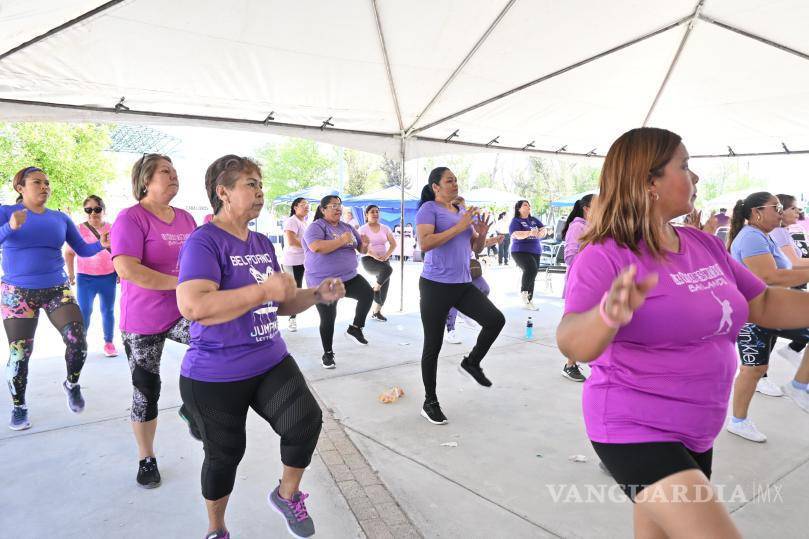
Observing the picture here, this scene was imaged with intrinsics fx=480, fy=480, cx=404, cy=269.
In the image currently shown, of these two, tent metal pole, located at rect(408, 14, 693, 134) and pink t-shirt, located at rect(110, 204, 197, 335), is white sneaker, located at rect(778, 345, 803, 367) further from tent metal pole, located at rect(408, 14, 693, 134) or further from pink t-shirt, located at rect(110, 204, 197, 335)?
pink t-shirt, located at rect(110, 204, 197, 335)

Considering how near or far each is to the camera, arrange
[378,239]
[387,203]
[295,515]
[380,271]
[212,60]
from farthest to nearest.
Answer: [387,203], [378,239], [380,271], [212,60], [295,515]

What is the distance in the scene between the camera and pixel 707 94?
6797 millimetres

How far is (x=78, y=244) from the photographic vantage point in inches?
156

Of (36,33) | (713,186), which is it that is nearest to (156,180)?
(36,33)

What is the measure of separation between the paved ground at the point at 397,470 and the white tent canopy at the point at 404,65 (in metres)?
2.97

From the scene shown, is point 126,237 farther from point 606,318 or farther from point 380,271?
point 380,271

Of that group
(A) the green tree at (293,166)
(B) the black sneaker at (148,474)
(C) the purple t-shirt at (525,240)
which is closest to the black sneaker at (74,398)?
(B) the black sneaker at (148,474)

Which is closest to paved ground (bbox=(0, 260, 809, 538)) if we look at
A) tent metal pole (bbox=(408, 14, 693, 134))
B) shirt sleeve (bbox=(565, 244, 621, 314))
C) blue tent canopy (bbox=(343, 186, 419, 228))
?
shirt sleeve (bbox=(565, 244, 621, 314))

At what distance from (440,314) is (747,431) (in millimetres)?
2367

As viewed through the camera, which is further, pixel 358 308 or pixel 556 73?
pixel 556 73

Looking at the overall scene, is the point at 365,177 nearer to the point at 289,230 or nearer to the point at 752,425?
the point at 289,230

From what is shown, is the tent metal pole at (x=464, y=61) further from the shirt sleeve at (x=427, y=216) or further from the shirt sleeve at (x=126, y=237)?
the shirt sleeve at (x=126, y=237)

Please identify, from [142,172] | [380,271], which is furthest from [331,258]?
[142,172]

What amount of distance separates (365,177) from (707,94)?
42228 millimetres
